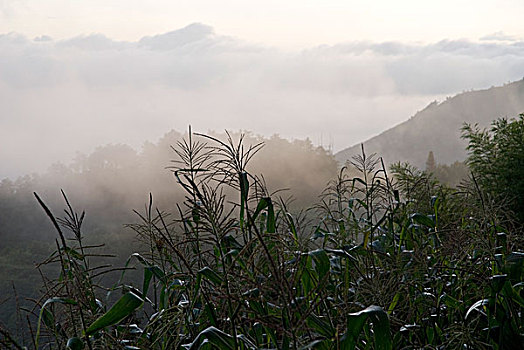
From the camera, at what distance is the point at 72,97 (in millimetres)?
6898

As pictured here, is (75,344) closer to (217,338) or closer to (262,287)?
(217,338)

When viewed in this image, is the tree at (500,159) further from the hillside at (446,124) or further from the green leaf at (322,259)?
the hillside at (446,124)

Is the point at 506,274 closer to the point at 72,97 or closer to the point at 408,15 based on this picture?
the point at 408,15

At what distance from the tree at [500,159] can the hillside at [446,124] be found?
1077 centimetres

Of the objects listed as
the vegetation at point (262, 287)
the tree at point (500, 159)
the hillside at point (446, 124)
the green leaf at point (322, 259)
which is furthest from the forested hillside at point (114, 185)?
the hillside at point (446, 124)

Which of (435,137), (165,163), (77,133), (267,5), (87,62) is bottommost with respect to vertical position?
(435,137)

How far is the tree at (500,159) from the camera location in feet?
13.3

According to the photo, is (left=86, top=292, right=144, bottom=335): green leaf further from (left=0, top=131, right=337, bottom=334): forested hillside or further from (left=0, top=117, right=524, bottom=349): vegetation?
(left=0, top=131, right=337, bottom=334): forested hillside

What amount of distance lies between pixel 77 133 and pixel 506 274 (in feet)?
19.6

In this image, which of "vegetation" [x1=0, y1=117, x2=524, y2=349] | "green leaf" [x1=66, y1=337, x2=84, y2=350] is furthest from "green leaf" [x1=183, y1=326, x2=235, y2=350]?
"green leaf" [x1=66, y1=337, x2=84, y2=350]

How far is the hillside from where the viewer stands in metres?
15.9

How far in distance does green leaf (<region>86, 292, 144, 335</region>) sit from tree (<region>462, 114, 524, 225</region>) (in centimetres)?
366

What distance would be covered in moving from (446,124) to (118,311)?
17.7m

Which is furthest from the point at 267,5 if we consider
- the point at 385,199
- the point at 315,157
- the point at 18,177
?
the point at 18,177
